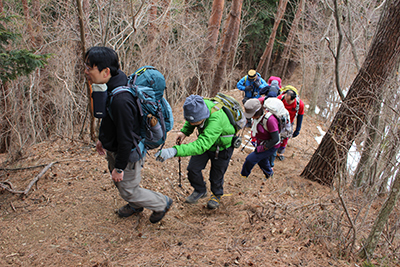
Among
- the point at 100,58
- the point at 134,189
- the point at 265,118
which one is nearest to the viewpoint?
the point at 100,58

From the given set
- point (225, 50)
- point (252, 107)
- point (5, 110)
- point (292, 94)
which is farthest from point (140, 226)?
point (225, 50)

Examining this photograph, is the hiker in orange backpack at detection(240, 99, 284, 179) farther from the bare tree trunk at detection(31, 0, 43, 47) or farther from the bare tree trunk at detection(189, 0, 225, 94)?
the bare tree trunk at detection(31, 0, 43, 47)

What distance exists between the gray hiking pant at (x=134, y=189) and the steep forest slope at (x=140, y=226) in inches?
18.0

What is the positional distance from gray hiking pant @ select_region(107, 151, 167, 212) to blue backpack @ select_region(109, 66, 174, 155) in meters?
0.24

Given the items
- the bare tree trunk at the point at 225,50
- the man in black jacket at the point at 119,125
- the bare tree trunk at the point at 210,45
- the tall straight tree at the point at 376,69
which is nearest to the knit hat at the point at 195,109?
the man in black jacket at the point at 119,125

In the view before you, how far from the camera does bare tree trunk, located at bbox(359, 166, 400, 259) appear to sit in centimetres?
265

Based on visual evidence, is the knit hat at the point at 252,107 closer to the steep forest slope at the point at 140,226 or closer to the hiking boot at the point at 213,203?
the steep forest slope at the point at 140,226

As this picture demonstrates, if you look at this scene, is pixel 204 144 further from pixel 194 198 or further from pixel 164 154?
pixel 194 198

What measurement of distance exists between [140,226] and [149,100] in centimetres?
175

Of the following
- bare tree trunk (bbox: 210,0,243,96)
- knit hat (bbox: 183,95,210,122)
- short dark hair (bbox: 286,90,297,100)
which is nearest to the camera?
knit hat (bbox: 183,95,210,122)

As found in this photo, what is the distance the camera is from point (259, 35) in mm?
21219

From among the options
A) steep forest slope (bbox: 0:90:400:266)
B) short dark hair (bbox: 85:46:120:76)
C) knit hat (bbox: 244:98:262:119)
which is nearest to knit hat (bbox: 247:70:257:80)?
knit hat (bbox: 244:98:262:119)

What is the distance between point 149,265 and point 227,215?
1474 millimetres

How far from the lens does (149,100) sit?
256cm
